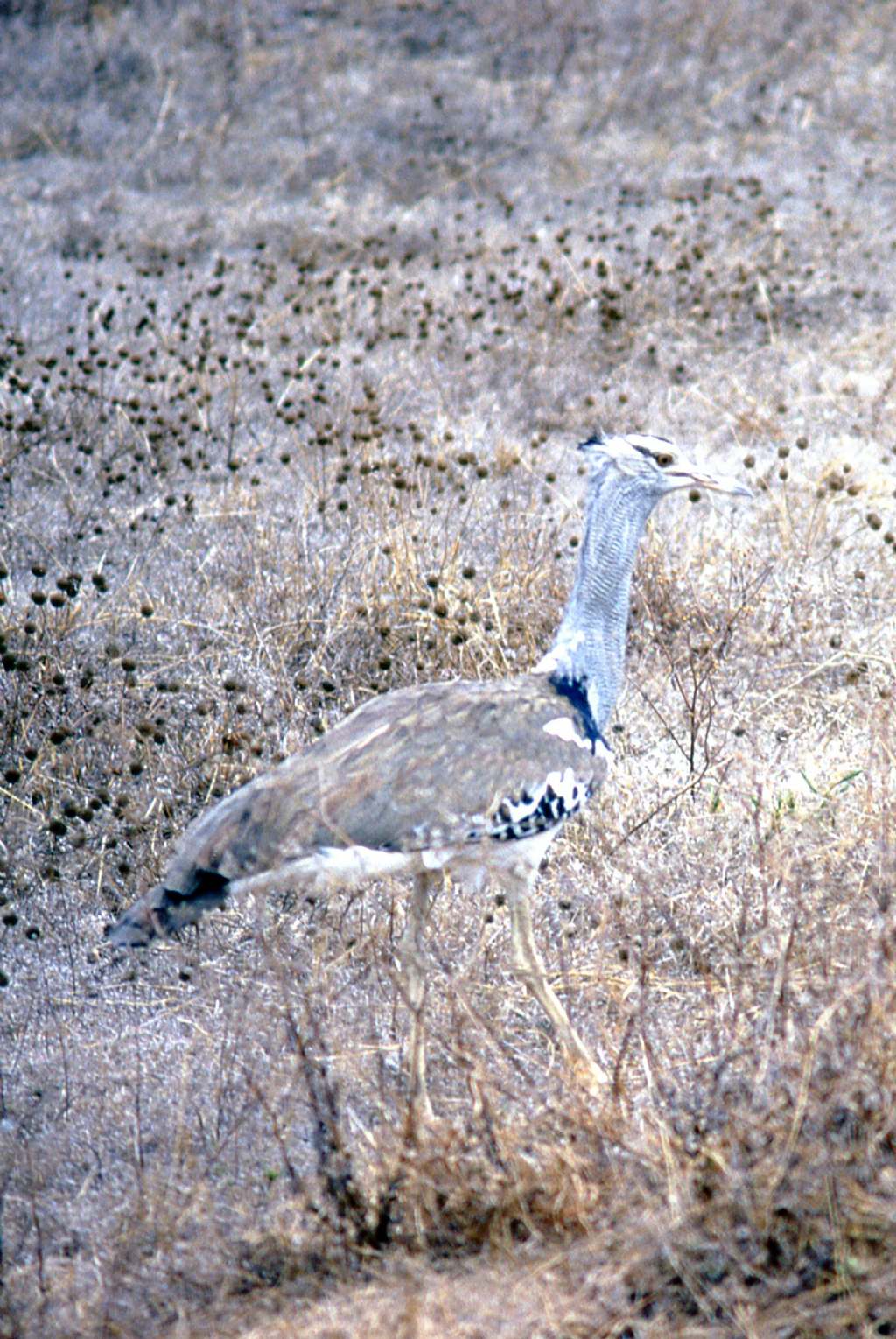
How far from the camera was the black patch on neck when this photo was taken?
4039mm

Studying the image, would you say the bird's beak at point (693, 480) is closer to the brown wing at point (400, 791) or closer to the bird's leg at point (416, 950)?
the brown wing at point (400, 791)

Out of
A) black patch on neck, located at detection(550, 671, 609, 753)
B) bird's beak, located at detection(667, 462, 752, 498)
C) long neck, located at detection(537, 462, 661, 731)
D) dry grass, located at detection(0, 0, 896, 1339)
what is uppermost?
bird's beak, located at detection(667, 462, 752, 498)

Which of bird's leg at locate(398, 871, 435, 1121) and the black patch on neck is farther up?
the black patch on neck

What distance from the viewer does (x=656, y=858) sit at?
466 centimetres

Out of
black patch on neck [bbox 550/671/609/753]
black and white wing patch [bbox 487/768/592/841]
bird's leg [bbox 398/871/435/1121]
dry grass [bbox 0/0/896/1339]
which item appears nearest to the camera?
dry grass [bbox 0/0/896/1339]

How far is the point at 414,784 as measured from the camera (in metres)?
3.75

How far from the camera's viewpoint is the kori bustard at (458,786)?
12.0 feet

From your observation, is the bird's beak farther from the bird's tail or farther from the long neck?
the bird's tail

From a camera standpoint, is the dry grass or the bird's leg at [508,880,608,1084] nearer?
the dry grass

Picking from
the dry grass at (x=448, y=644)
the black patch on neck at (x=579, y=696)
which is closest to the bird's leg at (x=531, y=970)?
the dry grass at (x=448, y=644)

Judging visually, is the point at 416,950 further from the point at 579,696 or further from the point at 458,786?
the point at 579,696

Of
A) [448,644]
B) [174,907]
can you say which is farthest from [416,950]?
[448,644]

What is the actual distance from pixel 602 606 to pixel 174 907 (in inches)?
50.2

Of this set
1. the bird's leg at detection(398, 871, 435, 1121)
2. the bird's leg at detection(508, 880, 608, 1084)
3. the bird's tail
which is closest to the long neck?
the bird's leg at detection(508, 880, 608, 1084)
